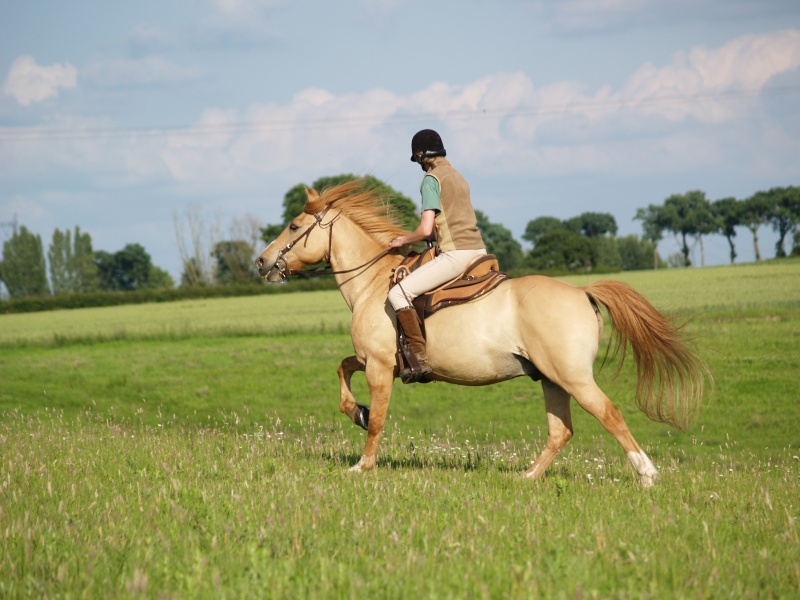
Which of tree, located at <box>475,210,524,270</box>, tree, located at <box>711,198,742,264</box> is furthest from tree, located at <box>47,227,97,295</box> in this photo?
tree, located at <box>711,198,742,264</box>

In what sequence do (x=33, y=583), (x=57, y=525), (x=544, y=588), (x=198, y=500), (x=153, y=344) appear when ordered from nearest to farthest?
(x=544, y=588) → (x=33, y=583) → (x=57, y=525) → (x=198, y=500) → (x=153, y=344)

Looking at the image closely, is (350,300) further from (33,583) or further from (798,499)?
(33,583)

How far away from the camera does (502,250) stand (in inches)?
5945

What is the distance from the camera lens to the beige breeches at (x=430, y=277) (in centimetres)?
927

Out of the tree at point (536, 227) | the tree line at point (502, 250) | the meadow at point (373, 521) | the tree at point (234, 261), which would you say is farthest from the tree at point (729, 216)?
the meadow at point (373, 521)

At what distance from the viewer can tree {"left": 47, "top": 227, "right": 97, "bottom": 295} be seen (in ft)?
462

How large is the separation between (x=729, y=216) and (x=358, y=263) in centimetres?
18028

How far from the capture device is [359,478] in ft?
27.9

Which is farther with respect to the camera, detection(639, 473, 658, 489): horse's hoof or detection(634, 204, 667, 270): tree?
detection(634, 204, 667, 270): tree

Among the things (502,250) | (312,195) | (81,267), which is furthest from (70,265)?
(312,195)

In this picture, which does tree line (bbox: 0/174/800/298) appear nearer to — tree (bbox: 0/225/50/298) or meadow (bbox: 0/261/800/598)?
tree (bbox: 0/225/50/298)

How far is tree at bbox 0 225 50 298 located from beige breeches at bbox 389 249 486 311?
135 m

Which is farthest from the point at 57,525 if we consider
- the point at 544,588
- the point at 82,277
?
the point at 82,277

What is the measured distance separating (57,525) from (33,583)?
4.71 ft
